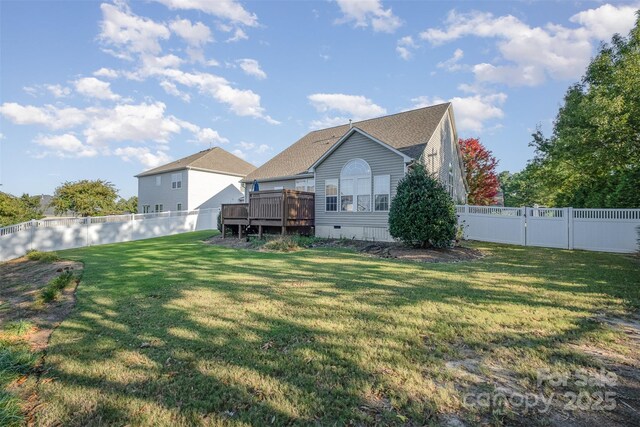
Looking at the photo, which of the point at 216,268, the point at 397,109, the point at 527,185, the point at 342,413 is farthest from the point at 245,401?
the point at 527,185

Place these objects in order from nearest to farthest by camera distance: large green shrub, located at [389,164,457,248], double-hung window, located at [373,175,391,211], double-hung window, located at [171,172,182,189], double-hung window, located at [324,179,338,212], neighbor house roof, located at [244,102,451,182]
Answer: large green shrub, located at [389,164,457,248], double-hung window, located at [373,175,391,211], neighbor house roof, located at [244,102,451,182], double-hung window, located at [324,179,338,212], double-hung window, located at [171,172,182,189]

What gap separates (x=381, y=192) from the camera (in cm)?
1405

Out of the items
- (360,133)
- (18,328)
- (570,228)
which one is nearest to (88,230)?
(360,133)

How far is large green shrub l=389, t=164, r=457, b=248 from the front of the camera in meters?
10.5

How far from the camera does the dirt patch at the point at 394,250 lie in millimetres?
9633

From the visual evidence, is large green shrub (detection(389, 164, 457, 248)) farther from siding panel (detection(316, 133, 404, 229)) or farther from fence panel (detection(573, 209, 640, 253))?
fence panel (detection(573, 209, 640, 253))

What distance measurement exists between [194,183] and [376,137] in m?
18.4

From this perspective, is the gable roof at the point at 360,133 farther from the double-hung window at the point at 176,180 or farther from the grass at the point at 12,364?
the double-hung window at the point at 176,180

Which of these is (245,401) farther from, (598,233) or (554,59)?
(554,59)

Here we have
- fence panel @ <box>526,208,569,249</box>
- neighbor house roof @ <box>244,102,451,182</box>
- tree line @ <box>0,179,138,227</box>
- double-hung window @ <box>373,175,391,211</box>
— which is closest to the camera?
fence panel @ <box>526,208,569,249</box>

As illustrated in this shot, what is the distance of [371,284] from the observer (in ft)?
19.9

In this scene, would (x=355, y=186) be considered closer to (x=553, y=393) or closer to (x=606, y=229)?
(x=606, y=229)

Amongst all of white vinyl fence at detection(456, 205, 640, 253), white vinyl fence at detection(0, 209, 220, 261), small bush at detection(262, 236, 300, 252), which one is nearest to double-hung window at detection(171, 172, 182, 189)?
white vinyl fence at detection(0, 209, 220, 261)

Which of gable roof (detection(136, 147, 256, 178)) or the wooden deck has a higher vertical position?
gable roof (detection(136, 147, 256, 178))
